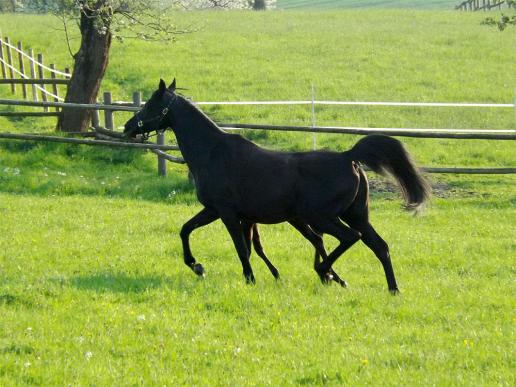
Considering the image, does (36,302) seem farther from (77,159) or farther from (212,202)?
(77,159)

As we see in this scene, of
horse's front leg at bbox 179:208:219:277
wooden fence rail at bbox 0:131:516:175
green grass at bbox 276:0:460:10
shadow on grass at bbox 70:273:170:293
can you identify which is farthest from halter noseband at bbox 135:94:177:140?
green grass at bbox 276:0:460:10

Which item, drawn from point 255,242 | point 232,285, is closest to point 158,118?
point 255,242

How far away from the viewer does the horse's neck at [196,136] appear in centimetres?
1044

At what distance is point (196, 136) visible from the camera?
10562mm

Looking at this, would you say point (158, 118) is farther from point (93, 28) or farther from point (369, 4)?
point (369, 4)

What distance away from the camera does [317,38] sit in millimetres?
41812

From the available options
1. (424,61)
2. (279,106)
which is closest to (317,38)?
(424,61)

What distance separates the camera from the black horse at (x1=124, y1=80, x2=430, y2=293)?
379 inches

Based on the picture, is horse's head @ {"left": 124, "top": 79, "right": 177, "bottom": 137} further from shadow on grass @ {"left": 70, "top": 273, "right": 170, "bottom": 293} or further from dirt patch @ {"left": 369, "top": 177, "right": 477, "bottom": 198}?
dirt patch @ {"left": 369, "top": 177, "right": 477, "bottom": 198}

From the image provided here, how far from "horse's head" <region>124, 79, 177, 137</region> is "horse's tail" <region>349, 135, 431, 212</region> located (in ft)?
7.75

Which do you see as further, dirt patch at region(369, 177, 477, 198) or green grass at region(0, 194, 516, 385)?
dirt patch at region(369, 177, 477, 198)

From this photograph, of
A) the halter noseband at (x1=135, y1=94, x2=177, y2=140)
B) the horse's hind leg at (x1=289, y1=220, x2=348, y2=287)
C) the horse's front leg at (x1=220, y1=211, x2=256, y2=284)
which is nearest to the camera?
the horse's front leg at (x1=220, y1=211, x2=256, y2=284)

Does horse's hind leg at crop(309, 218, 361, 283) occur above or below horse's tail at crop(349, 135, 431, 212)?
below

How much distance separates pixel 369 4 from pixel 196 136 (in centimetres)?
7215
